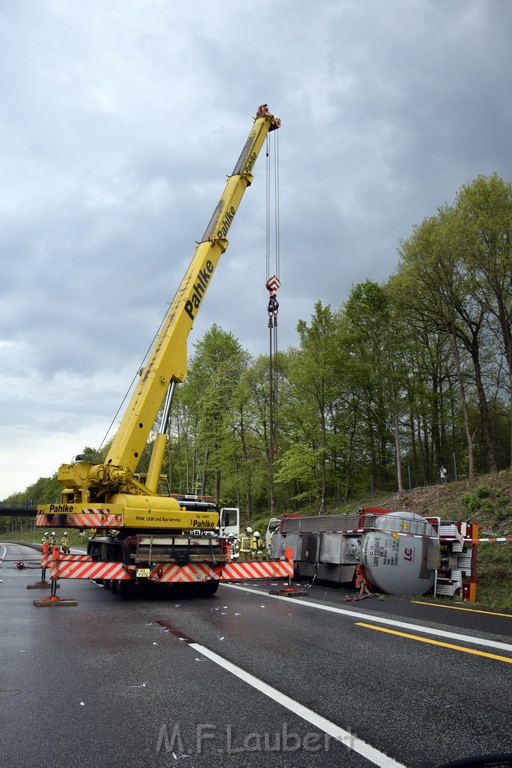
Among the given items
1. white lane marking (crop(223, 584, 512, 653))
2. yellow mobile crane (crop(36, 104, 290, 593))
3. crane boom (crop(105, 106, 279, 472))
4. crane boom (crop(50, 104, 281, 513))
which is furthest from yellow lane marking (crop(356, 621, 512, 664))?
crane boom (crop(105, 106, 279, 472))

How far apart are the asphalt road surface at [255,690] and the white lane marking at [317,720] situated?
2 cm

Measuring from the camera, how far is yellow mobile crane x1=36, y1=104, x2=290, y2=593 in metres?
12.4

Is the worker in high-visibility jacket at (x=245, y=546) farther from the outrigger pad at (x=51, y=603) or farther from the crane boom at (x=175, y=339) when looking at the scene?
the outrigger pad at (x=51, y=603)

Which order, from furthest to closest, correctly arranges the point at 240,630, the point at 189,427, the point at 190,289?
the point at 189,427
the point at 190,289
the point at 240,630

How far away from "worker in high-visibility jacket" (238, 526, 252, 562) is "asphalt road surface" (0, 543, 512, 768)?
42.3 feet

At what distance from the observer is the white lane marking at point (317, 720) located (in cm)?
382

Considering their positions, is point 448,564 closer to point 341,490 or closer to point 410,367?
point 410,367

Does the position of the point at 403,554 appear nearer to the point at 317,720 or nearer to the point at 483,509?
the point at 317,720

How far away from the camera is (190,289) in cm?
1605

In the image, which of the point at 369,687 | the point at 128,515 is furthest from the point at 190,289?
the point at 369,687

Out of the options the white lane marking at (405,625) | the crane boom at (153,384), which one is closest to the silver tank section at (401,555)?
the white lane marking at (405,625)

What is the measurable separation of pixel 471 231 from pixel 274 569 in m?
19.9

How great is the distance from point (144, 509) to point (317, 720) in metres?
8.95

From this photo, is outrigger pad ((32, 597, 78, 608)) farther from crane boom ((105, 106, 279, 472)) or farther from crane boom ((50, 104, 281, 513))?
crane boom ((105, 106, 279, 472))
